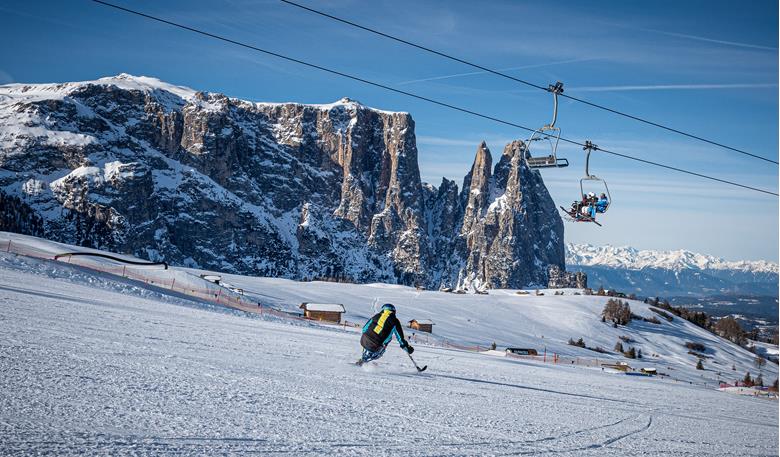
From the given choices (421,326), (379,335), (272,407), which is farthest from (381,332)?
(421,326)

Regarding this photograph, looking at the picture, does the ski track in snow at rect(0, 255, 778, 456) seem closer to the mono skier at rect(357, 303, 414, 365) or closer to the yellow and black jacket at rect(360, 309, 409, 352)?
the mono skier at rect(357, 303, 414, 365)

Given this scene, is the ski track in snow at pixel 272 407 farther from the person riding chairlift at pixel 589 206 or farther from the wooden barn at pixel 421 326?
the wooden barn at pixel 421 326

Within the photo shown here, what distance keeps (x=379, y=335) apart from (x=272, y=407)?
5505 mm

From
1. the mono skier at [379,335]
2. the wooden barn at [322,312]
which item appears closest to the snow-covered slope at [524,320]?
the wooden barn at [322,312]

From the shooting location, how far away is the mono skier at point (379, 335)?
12.3 meters

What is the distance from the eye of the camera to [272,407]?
689 centimetres

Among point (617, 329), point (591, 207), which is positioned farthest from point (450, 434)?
point (617, 329)

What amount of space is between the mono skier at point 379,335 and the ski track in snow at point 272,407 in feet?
1.18

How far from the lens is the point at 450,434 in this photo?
22.5ft

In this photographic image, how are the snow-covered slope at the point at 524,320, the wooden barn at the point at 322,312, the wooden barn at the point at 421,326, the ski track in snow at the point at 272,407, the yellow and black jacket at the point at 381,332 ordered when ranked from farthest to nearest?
the snow-covered slope at the point at 524,320 < the wooden barn at the point at 421,326 < the wooden barn at the point at 322,312 < the yellow and black jacket at the point at 381,332 < the ski track in snow at the point at 272,407

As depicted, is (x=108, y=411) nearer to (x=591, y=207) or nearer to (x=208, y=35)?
(x=208, y=35)

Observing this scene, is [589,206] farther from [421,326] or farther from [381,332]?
[421,326]

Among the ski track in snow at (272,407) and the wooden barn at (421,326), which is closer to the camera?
the ski track in snow at (272,407)

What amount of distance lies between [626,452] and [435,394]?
11.2 ft
